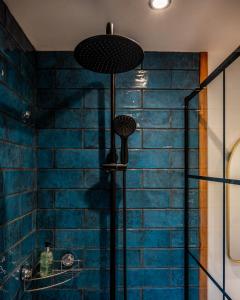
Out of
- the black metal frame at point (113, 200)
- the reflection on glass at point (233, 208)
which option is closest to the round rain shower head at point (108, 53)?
the black metal frame at point (113, 200)

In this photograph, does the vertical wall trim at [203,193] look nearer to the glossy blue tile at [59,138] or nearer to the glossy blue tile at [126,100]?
the glossy blue tile at [126,100]

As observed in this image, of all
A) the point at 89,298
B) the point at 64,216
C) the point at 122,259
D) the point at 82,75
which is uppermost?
the point at 82,75

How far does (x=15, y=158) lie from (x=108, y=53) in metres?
0.61

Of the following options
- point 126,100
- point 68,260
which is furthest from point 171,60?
point 68,260

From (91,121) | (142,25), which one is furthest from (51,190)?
(142,25)

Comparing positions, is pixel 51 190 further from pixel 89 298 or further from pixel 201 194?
pixel 201 194

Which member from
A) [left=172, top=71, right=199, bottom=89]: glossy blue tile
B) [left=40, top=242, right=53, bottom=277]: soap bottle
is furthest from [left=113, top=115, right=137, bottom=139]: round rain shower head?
[left=40, top=242, right=53, bottom=277]: soap bottle

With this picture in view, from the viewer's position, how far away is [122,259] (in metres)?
1.45

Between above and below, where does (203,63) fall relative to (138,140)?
above

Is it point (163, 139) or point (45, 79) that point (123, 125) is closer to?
point (163, 139)

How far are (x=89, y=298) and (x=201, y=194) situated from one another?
33.0 inches

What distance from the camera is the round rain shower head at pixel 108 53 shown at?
0.92m

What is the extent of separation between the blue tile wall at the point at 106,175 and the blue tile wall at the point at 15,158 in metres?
0.11

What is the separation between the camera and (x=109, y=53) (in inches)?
39.0
